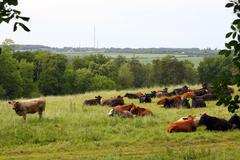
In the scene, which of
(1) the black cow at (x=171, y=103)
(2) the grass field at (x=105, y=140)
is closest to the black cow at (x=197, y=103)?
(1) the black cow at (x=171, y=103)


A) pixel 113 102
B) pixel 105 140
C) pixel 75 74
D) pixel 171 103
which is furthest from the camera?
pixel 75 74

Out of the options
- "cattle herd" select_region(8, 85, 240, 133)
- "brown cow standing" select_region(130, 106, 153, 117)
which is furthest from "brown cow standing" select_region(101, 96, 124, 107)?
"brown cow standing" select_region(130, 106, 153, 117)

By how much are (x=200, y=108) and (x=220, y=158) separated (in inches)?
522

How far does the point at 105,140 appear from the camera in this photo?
14.7m

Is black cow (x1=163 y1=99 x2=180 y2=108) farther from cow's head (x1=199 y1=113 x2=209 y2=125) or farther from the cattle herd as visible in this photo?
cow's head (x1=199 y1=113 x2=209 y2=125)

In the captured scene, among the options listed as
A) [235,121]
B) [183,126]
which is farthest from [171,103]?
[183,126]

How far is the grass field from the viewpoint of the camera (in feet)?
41.3

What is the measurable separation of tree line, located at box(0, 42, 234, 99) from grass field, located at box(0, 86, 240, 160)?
45.5 m

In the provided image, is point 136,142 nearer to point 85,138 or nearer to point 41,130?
point 85,138

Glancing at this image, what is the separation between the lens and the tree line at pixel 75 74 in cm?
6675

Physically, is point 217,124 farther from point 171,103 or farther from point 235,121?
point 171,103

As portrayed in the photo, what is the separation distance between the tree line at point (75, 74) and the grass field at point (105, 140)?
149 ft

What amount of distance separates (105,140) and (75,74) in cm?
6417

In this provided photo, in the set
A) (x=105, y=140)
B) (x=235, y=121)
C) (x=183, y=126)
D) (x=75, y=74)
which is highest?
(x=235, y=121)
